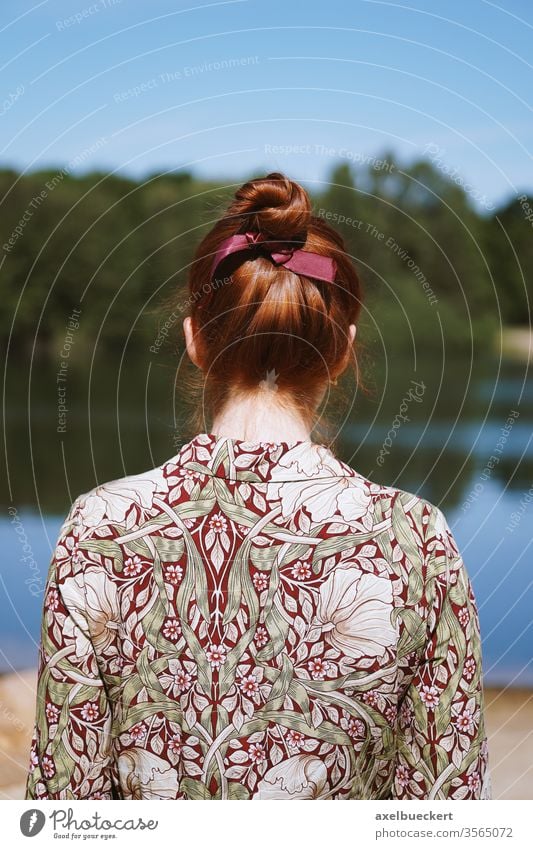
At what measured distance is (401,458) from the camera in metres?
6.87

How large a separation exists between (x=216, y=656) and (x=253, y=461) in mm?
230

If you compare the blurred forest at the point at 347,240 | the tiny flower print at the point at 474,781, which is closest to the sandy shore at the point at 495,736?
the blurred forest at the point at 347,240

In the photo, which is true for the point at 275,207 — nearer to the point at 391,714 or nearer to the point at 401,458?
the point at 391,714

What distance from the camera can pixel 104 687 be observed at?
42.9 inches

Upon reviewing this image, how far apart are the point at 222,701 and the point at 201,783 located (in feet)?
0.35

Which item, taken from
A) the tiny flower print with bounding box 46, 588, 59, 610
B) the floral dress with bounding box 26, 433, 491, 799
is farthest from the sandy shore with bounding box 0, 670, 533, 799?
the tiny flower print with bounding box 46, 588, 59, 610

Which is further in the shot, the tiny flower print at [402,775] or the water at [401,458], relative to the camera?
the water at [401,458]

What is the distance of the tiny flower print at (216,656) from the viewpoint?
107 centimetres

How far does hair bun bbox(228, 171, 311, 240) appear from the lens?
1064mm

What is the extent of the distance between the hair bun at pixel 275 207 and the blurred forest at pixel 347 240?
0.71 metres

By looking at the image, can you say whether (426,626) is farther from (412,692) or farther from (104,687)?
(104,687)

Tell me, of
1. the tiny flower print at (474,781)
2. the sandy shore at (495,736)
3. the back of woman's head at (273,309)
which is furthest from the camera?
the sandy shore at (495,736)

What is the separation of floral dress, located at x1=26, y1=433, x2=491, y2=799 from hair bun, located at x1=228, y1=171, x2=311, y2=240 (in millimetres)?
246

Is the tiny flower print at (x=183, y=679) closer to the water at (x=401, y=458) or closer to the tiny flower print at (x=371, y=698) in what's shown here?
the tiny flower print at (x=371, y=698)
